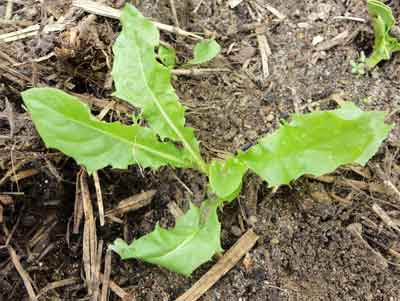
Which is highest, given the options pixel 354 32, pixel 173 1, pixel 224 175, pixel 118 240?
pixel 173 1

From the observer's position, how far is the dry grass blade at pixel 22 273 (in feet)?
6.00

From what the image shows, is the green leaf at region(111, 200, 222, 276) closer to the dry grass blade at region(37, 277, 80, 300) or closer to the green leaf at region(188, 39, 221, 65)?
the dry grass blade at region(37, 277, 80, 300)

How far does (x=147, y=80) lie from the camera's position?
1964 millimetres

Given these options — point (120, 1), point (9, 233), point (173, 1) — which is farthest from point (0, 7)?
point (9, 233)

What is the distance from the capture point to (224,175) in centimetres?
182

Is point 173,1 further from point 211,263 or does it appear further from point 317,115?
point 211,263

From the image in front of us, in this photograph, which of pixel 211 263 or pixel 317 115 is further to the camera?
pixel 211 263

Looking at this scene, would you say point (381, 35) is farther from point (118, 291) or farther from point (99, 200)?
point (118, 291)

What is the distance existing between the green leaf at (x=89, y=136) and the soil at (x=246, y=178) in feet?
0.36

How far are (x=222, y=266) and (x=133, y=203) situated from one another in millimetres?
407

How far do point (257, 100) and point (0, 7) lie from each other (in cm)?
119

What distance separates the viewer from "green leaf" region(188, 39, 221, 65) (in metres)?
2.06

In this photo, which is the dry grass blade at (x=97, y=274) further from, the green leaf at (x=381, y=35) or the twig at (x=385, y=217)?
the green leaf at (x=381, y=35)

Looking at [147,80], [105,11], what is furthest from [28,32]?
[147,80]
